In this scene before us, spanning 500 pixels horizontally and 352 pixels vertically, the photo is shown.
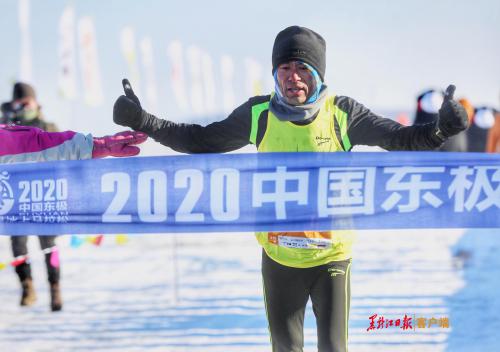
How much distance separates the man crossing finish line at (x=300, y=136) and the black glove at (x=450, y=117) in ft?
0.23

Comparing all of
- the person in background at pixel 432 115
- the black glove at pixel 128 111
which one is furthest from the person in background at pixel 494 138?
the black glove at pixel 128 111

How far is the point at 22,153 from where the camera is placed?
338cm

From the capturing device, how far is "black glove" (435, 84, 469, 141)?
9.19 feet

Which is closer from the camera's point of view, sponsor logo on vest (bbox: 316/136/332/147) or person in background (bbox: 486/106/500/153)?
sponsor logo on vest (bbox: 316/136/332/147)

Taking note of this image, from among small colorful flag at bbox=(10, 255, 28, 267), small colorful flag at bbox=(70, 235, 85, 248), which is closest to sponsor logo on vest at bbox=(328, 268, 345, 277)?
small colorful flag at bbox=(10, 255, 28, 267)

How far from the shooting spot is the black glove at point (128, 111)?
9.89 ft

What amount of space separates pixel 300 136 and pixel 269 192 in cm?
36

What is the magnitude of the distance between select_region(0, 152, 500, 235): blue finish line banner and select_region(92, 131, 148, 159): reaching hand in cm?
9

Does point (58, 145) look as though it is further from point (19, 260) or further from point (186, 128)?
point (19, 260)

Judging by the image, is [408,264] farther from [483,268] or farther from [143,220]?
A: [143,220]

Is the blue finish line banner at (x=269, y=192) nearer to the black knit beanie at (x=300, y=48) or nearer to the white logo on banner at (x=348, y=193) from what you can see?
the white logo on banner at (x=348, y=193)

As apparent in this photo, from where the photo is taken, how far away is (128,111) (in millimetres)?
3016

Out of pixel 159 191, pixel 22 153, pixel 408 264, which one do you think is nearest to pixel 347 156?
pixel 159 191

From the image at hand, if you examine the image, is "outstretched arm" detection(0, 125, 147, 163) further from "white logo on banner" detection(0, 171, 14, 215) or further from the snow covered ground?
the snow covered ground
